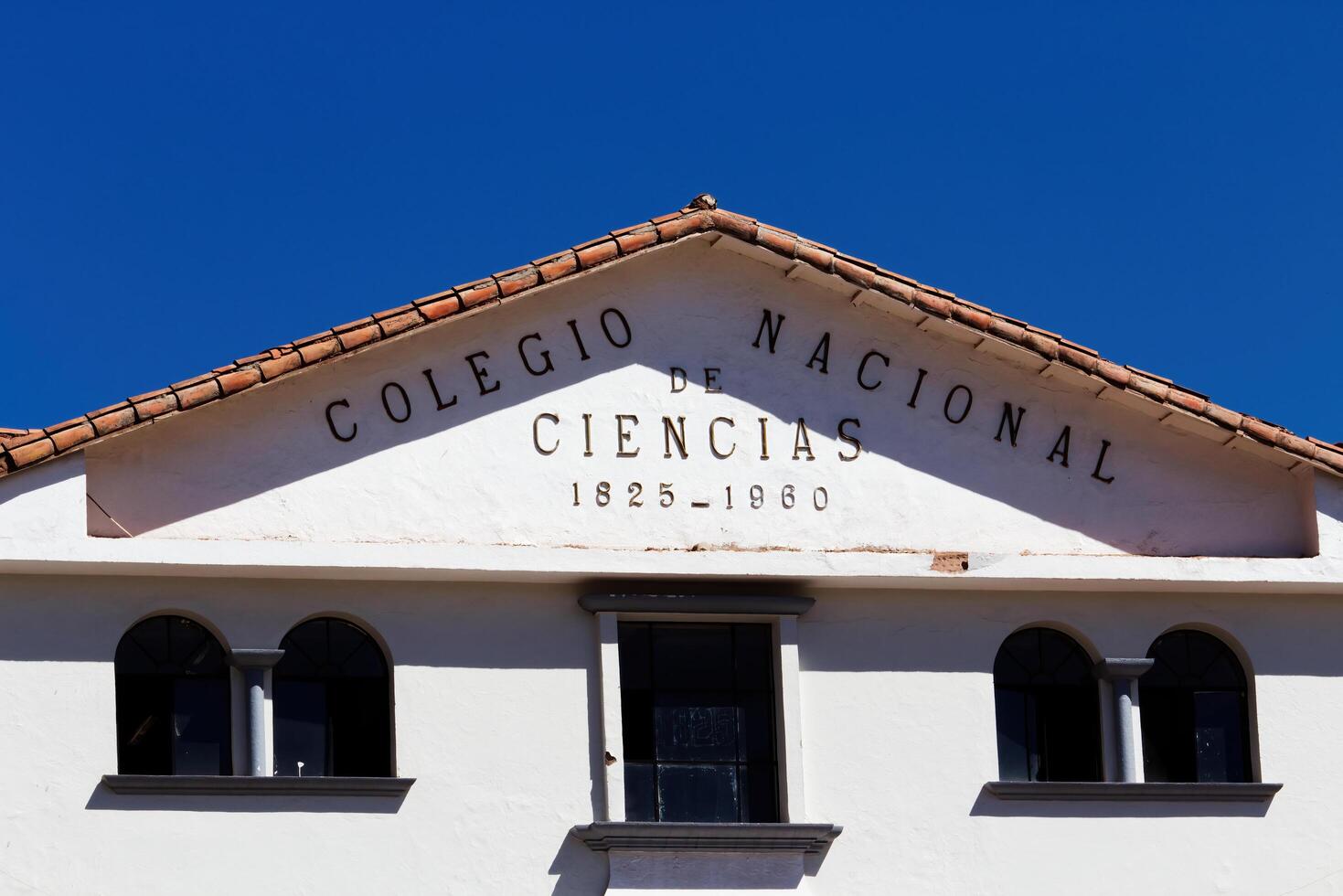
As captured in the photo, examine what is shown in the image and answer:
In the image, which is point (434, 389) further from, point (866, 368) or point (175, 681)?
point (866, 368)

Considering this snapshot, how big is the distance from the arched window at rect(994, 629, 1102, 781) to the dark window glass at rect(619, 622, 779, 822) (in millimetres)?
1931

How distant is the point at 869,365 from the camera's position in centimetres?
2248

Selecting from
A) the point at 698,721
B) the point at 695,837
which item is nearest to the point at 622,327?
the point at 698,721

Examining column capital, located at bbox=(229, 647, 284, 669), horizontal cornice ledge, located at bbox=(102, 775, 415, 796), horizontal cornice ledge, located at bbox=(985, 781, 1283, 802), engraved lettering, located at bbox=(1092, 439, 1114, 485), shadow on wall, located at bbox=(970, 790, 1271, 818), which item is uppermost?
engraved lettering, located at bbox=(1092, 439, 1114, 485)

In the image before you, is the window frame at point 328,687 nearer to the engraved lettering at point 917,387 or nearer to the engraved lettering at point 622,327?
the engraved lettering at point 622,327

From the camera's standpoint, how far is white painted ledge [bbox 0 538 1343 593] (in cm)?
2058

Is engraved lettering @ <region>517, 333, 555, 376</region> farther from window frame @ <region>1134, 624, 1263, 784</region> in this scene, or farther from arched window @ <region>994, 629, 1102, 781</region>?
window frame @ <region>1134, 624, 1263, 784</region>

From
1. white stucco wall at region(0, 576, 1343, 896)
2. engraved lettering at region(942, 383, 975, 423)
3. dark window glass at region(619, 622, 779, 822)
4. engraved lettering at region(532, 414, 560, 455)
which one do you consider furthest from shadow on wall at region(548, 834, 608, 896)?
engraved lettering at region(942, 383, 975, 423)

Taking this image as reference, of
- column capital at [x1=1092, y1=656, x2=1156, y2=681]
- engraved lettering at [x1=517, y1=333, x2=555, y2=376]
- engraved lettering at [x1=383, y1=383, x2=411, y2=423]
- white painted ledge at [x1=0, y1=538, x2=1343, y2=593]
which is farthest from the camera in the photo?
column capital at [x1=1092, y1=656, x2=1156, y2=681]

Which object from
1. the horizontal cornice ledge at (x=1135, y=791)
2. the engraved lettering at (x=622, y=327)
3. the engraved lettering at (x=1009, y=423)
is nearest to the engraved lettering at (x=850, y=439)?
the engraved lettering at (x=1009, y=423)

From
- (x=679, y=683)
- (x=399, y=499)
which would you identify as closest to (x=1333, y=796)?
(x=679, y=683)

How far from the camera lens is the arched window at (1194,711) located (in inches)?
888

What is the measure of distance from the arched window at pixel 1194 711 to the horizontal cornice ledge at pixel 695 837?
304cm

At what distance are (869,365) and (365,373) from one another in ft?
13.2
